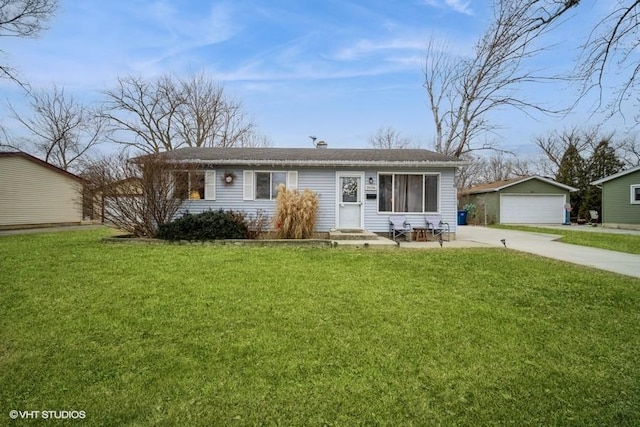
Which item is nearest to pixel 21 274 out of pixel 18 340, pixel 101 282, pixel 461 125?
pixel 101 282

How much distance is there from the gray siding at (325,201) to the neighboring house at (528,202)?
12.4 metres

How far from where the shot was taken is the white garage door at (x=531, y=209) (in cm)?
2234

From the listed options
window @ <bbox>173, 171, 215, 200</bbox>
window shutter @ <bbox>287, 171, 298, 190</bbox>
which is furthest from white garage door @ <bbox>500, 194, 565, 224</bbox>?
window @ <bbox>173, 171, 215, 200</bbox>

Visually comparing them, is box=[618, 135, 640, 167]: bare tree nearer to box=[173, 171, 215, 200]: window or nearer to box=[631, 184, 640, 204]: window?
box=[631, 184, 640, 204]: window

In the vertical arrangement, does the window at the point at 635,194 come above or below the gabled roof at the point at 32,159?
below

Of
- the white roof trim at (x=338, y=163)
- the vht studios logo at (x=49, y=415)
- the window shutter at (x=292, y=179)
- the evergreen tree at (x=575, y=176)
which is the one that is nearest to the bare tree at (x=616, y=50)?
the white roof trim at (x=338, y=163)

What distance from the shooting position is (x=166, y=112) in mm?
26031

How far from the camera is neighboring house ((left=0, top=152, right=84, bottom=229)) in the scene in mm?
16125

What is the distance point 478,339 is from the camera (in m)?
3.33

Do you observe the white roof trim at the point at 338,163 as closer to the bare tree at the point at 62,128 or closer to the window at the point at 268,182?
the window at the point at 268,182

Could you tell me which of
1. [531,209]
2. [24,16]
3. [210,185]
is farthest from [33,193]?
[531,209]

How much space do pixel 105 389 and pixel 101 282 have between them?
3.36m

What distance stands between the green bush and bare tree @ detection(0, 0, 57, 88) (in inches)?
541

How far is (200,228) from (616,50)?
9.52 metres
